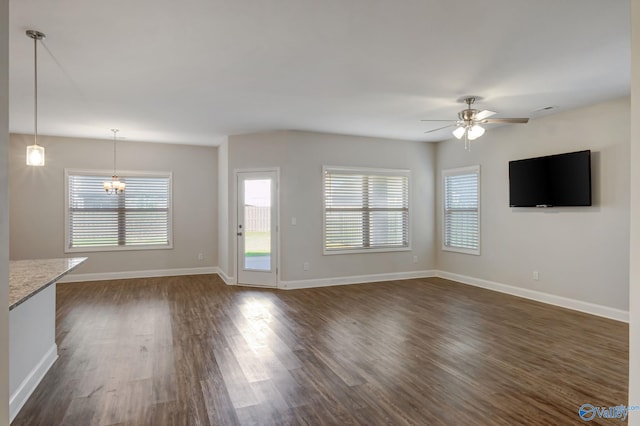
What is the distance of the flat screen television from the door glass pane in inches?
159

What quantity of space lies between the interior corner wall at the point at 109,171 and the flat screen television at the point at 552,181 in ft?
18.9

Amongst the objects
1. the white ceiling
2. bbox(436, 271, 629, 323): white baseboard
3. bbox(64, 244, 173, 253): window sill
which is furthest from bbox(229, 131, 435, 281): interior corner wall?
bbox(64, 244, 173, 253): window sill

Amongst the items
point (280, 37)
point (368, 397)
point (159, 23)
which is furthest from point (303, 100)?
point (368, 397)

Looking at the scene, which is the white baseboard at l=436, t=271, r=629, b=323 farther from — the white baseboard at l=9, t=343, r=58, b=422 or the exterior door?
the white baseboard at l=9, t=343, r=58, b=422

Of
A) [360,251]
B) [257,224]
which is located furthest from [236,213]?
[360,251]

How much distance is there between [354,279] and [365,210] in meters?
1.31

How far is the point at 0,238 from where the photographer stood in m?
1.37

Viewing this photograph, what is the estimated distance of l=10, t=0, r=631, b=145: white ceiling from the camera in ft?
8.34

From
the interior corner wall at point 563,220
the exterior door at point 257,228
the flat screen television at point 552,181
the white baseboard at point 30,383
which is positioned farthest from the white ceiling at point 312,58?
the white baseboard at point 30,383

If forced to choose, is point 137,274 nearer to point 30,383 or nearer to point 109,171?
point 109,171

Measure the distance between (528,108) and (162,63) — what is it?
455 cm

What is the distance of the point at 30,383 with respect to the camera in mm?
2734

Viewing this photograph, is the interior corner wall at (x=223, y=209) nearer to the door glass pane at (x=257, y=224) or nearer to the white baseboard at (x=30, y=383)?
the door glass pane at (x=257, y=224)

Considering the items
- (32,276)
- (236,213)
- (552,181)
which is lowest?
(32,276)
